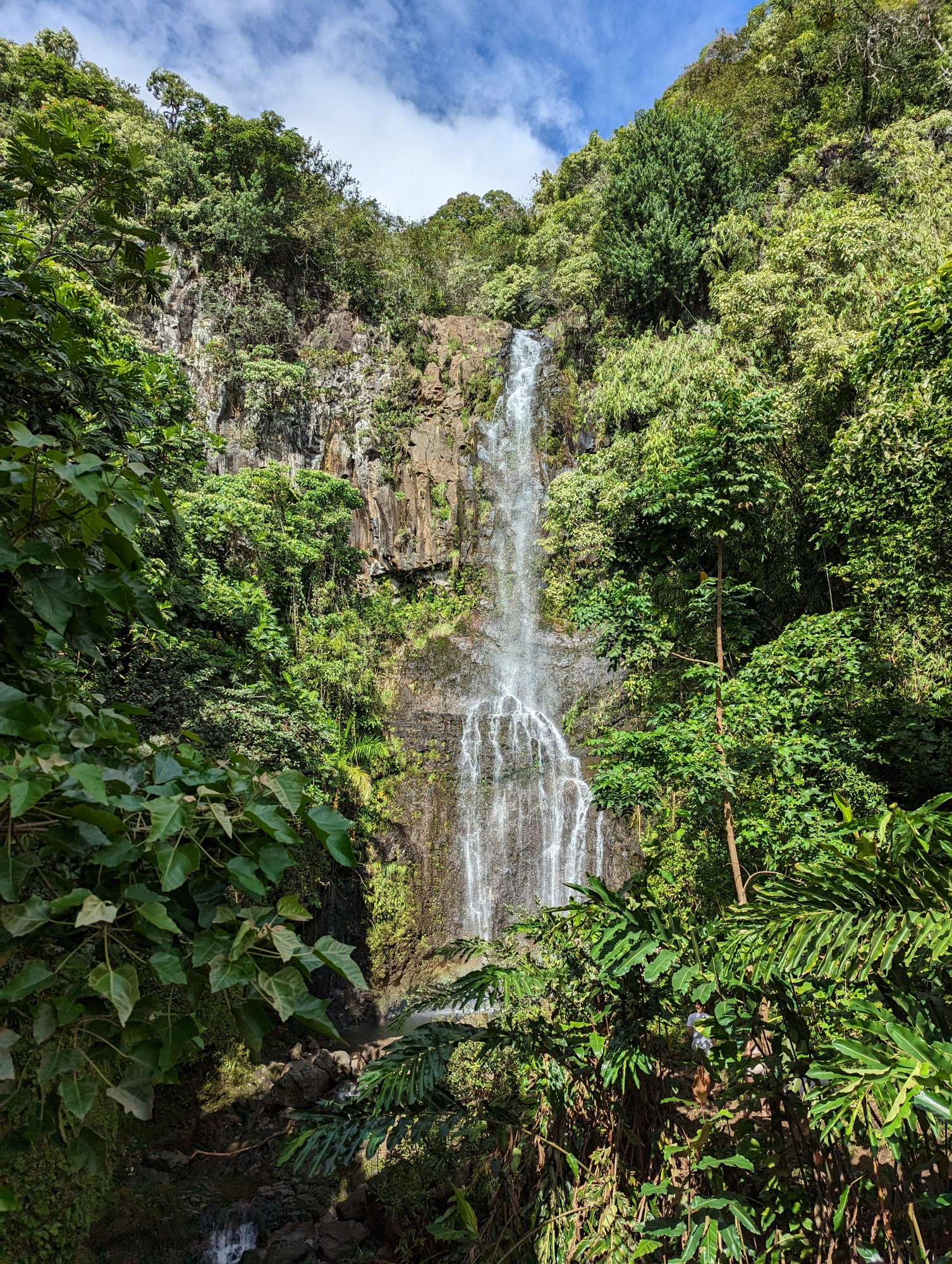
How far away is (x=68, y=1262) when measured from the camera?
3.71m

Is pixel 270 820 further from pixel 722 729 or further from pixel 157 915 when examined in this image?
pixel 722 729

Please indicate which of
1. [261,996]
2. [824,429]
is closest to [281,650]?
[824,429]

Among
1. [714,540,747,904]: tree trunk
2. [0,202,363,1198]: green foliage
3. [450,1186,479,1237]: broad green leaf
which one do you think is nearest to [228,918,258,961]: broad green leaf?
[0,202,363,1198]: green foliage

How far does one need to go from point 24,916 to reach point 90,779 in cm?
24

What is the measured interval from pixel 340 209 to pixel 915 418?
19199mm

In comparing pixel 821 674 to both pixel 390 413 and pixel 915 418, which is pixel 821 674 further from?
pixel 390 413

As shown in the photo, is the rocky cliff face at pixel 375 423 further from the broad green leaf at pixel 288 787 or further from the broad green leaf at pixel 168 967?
the broad green leaf at pixel 168 967

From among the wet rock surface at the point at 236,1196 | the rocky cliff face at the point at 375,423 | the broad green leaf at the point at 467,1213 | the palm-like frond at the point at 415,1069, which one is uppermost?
the rocky cliff face at the point at 375,423

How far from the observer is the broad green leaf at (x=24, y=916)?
1026mm

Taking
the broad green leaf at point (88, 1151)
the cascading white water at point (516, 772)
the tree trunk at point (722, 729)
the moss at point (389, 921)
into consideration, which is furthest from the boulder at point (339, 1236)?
the moss at point (389, 921)

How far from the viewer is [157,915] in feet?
3.54

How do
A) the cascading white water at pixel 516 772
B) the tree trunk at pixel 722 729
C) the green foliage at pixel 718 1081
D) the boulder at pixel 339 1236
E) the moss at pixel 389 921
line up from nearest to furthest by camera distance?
1. the green foliage at pixel 718 1081
2. the tree trunk at pixel 722 729
3. the boulder at pixel 339 1236
4. the moss at pixel 389 921
5. the cascading white water at pixel 516 772

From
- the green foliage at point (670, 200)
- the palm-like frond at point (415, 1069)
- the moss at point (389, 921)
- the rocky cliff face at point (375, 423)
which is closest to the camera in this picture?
the palm-like frond at point (415, 1069)

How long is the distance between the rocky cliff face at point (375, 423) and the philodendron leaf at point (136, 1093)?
14278 millimetres
